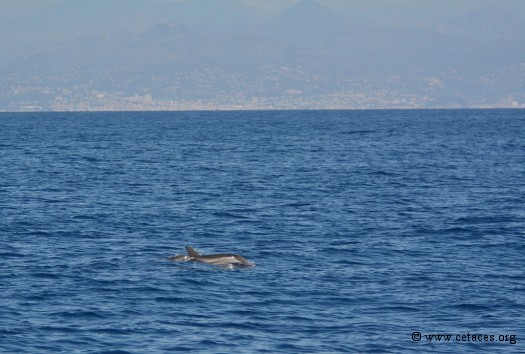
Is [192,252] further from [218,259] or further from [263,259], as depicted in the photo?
[263,259]

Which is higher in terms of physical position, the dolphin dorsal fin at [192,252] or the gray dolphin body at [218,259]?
the dolphin dorsal fin at [192,252]

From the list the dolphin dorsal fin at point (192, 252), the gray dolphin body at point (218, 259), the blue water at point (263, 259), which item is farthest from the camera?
the dolphin dorsal fin at point (192, 252)

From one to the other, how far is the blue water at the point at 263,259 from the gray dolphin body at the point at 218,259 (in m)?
0.73

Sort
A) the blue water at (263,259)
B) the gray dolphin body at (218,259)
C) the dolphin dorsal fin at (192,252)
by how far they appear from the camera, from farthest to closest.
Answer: the dolphin dorsal fin at (192,252), the gray dolphin body at (218,259), the blue water at (263,259)

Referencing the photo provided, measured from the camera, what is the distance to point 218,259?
3753cm

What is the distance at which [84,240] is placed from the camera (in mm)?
43031

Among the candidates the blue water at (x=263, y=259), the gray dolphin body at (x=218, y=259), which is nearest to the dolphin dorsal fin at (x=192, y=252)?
the gray dolphin body at (x=218, y=259)

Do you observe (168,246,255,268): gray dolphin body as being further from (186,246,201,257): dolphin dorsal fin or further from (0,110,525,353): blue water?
(0,110,525,353): blue water

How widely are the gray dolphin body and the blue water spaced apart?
728mm

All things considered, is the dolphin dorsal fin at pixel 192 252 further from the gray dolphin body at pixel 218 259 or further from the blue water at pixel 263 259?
the blue water at pixel 263 259

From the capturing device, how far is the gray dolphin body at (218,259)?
37.2m

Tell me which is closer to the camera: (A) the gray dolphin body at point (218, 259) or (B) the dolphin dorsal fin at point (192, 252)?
(A) the gray dolphin body at point (218, 259)

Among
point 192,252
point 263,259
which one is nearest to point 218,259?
point 192,252

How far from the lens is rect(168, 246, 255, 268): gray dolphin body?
37.2 metres
